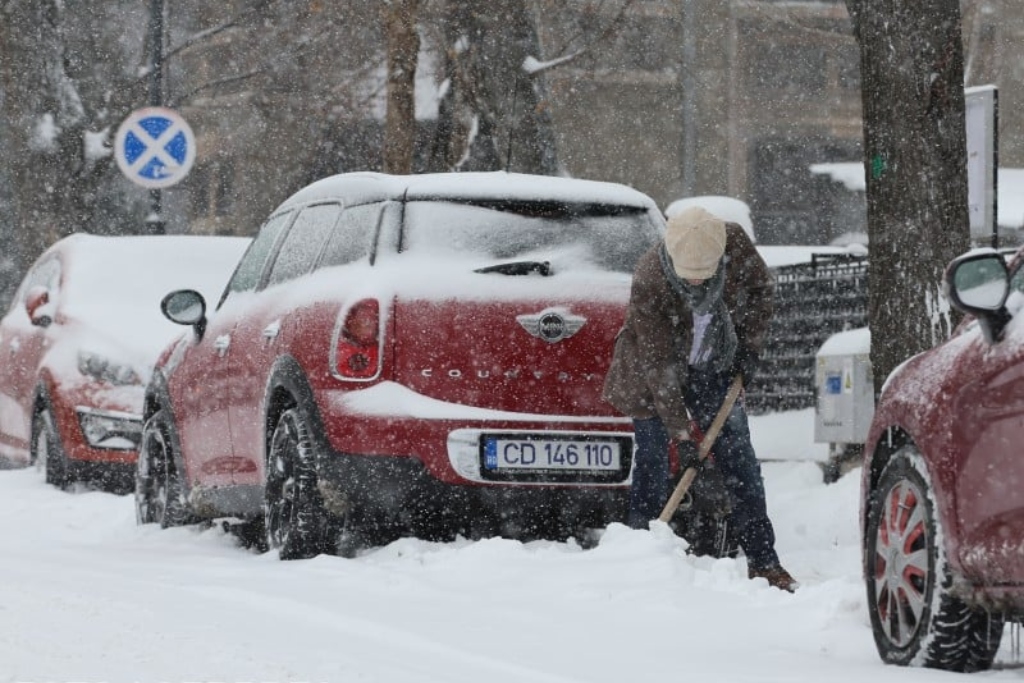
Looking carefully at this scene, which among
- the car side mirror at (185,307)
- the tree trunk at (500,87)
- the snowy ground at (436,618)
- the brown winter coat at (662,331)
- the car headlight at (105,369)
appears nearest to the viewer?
the snowy ground at (436,618)

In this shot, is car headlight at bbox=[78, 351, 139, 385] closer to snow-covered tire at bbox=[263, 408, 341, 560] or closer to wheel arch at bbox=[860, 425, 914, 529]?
snow-covered tire at bbox=[263, 408, 341, 560]

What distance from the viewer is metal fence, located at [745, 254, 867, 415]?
18.0 metres

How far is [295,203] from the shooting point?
29.5 ft

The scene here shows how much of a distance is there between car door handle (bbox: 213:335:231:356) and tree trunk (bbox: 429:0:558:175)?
625 centimetres

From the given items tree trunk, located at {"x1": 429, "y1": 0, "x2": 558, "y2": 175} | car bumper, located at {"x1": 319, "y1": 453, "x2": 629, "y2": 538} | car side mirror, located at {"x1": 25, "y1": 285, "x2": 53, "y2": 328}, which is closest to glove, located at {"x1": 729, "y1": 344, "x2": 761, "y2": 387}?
car bumper, located at {"x1": 319, "y1": 453, "x2": 629, "y2": 538}

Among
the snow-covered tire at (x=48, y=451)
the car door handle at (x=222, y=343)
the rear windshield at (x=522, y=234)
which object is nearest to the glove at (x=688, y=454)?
the rear windshield at (x=522, y=234)

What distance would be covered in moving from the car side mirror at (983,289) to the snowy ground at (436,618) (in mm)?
872

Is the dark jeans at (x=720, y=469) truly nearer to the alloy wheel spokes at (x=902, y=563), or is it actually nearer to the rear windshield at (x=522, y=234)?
the rear windshield at (x=522, y=234)

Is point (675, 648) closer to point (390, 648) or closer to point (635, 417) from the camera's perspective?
point (390, 648)

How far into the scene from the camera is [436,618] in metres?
6.20

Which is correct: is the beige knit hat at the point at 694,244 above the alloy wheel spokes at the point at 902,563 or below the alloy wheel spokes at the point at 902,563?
above

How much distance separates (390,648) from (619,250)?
8.73 ft

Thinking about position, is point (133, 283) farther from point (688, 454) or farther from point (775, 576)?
point (775, 576)

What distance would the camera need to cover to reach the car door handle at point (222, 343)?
29.2ft
